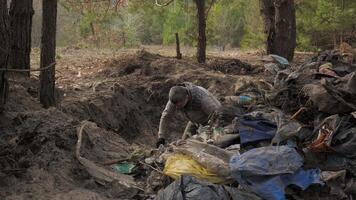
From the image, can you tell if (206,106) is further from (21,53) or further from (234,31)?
(234,31)

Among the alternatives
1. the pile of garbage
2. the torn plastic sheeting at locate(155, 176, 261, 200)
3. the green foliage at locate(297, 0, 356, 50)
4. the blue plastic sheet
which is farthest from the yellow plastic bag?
the green foliage at locate(297, 0, 356, 50)

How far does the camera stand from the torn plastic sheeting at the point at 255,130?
596 cm

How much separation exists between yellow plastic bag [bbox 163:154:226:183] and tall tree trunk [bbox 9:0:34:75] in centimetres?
459

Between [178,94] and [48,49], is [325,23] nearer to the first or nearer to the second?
[178,94]

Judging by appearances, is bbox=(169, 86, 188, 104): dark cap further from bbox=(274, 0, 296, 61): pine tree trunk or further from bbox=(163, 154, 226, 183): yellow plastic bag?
bbox=(274, 0, 296, 61): pine tree trunk

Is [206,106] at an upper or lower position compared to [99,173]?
upper

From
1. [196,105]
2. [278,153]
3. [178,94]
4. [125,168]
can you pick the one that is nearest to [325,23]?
[196,105]

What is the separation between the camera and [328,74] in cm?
752

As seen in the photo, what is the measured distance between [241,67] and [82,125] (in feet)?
27.4

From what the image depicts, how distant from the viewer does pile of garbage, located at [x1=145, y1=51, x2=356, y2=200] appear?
5078mm

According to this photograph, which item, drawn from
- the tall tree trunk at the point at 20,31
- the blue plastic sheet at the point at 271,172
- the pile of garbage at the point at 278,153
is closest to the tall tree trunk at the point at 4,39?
the pile of garbage at the point at 278,153

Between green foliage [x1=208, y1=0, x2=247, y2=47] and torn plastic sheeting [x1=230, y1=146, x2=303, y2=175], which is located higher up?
green foliage [x1=208, y1=0, x2=247, y2=47]

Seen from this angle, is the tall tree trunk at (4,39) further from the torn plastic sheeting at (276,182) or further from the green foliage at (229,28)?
the green foliage at (229,28)

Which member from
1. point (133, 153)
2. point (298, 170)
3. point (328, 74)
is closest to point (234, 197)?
point (298, 170)
